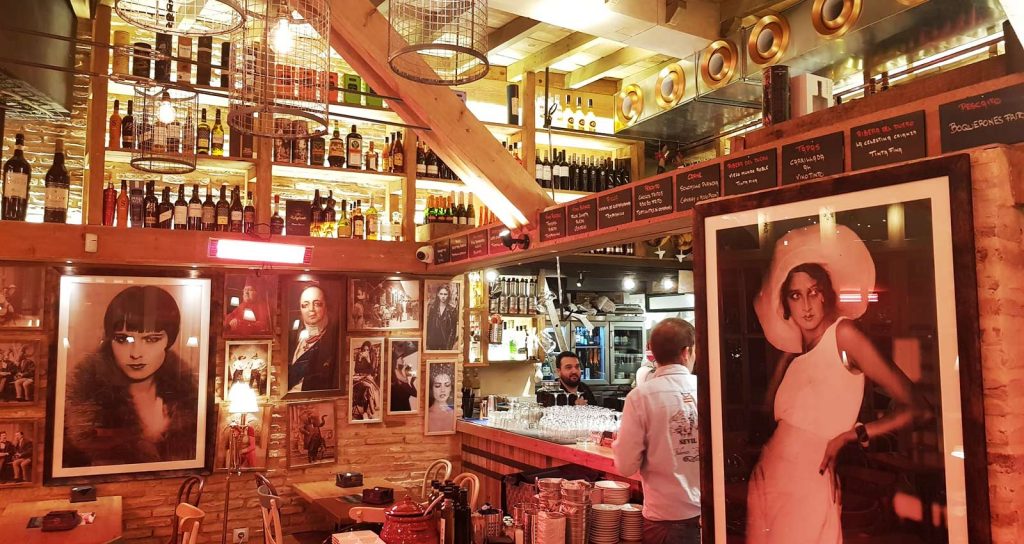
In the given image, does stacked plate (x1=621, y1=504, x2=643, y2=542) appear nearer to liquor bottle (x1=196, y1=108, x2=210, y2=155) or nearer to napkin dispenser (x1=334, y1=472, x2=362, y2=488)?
napkin dispenser (x1=334, y1=472, x2=362, y2=488)

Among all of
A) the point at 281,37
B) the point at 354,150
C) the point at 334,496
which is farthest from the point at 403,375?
the point at 281,37

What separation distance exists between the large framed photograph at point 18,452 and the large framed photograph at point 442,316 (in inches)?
120

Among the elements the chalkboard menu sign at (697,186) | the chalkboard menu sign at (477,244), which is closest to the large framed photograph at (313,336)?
the chalkboard menu sign at (477,244)

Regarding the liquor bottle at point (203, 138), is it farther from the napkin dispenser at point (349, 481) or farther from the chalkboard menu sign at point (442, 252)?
the napkin dispenser at point (349, 481)

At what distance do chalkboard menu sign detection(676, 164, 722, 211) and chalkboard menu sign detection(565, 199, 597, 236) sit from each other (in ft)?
2.62

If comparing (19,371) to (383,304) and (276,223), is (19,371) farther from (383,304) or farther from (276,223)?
(383,304)

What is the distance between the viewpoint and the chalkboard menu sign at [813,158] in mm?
2596

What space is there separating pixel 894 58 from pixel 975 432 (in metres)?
2.80

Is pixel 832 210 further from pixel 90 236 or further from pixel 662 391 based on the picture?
pixel 90 236

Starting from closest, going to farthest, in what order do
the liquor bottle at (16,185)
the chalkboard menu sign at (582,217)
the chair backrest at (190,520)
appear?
the chair backrest at (190,520) < the chalkboard menu sign at (582,217) < the liquor bottle at (16,185)

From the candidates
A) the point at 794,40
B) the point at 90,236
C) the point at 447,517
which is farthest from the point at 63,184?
the point at 794,40

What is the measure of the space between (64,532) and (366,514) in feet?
5.58

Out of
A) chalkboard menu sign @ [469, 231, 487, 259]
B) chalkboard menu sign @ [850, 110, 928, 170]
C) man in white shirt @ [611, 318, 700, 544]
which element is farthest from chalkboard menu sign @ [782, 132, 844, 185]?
chalkboard menu sign @ [469, 231, 487, 259]

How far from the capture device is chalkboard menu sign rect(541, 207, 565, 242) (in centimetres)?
462
